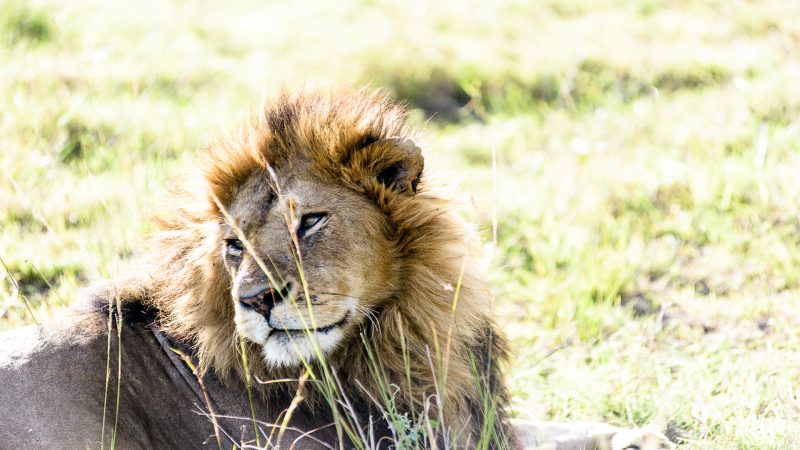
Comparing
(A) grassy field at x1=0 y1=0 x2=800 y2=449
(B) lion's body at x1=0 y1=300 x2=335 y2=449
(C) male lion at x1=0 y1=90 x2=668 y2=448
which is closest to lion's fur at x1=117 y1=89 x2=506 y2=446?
(C) male lion at x1=0 y1=90 x2=668 y2=448

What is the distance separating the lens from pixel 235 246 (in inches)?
126

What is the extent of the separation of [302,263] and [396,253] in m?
0.37

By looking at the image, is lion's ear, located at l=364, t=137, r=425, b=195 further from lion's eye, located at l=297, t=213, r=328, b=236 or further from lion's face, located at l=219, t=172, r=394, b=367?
lion's eye, located at l=297, t=213, r=328, b=236

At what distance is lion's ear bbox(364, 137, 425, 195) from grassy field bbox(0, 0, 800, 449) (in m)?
0.24

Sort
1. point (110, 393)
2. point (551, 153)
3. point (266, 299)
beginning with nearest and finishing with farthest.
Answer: point (266, 299) < point (110, 393) < point (551, 153)

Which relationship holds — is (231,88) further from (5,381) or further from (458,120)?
(5,381)

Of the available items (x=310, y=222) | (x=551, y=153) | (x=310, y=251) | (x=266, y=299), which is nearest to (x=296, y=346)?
(x=266, y=299)

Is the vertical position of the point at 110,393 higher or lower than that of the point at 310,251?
lower

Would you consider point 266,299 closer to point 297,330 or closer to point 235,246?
point 297,330

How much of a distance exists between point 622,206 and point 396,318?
3.23 m

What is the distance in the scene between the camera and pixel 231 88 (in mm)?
8055

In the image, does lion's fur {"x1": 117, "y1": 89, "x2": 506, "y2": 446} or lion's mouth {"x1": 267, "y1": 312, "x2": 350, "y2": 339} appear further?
lion's fur {"x1": 117, "y1": 89, "x2": 506, "y2": 446}

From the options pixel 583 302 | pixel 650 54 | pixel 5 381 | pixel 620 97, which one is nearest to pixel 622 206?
pixel 583 302

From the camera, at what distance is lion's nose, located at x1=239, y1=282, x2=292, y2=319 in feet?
9.67
